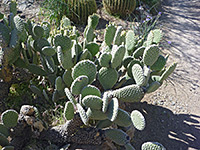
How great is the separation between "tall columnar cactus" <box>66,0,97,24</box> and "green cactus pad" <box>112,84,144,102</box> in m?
3.07

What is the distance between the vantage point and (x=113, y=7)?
5367mm

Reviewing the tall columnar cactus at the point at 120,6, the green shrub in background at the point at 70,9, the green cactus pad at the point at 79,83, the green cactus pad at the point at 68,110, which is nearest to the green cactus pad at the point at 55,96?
the green cactus pad at the point at 68,110

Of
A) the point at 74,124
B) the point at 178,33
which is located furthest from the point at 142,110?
the point at 178,33

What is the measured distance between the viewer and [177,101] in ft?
10.7

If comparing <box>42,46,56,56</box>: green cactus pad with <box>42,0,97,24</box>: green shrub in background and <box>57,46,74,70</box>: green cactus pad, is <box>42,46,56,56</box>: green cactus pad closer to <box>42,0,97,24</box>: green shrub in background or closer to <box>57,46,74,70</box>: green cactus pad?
<box>57,46,74,70</box>: green cactus pad

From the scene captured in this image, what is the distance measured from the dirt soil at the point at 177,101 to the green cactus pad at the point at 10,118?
1.34m

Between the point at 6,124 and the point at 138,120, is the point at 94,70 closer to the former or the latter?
the point at 138,120

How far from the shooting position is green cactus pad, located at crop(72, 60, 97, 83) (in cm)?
190

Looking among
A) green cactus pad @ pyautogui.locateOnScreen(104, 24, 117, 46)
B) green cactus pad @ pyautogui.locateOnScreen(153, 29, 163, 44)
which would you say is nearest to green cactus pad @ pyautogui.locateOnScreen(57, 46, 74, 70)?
green cactus pad @ pyautogui.locateOnScreen(104, 24, 117, 46)

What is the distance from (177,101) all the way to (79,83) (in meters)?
1.96

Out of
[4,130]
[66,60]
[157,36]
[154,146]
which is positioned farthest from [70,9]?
[154,146]

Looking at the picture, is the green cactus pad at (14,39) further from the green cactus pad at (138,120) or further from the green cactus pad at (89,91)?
the green cactus pad at (138,120)

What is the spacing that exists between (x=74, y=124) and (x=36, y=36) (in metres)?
1.04

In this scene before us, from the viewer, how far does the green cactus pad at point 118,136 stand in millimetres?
2037
